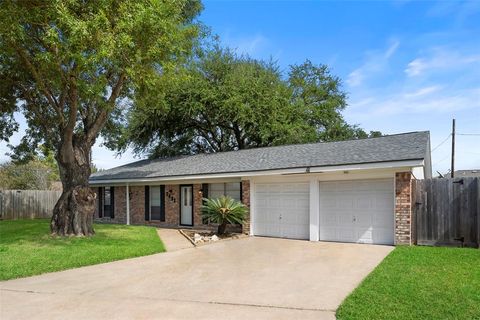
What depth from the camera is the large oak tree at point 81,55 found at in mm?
10188

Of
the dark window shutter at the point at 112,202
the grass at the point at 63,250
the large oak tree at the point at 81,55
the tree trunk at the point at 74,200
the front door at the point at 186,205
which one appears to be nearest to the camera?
the grass at the point at 63,250

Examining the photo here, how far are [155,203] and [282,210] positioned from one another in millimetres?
7465

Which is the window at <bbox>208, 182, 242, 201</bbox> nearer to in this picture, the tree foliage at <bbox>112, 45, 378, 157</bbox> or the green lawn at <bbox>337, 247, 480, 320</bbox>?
the tree foliage at <bbox>112, 45, 378, 157</bbox>

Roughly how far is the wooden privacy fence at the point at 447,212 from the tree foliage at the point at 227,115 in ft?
44.1

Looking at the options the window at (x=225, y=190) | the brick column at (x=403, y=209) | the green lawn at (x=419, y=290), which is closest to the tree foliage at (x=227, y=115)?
the window at (x=225, y=190)

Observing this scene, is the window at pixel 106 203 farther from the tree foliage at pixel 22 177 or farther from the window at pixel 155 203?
the tree foliage at pixel 22 177

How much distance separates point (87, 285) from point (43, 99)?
38.2 feet

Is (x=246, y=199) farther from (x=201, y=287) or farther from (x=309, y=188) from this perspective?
(x=201, y=287)

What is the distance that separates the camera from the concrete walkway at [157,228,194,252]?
484 inches

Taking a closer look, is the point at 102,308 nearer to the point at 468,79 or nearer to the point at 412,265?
the point at 412,265

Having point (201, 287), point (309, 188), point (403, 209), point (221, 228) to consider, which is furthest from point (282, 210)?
point (201, 287)

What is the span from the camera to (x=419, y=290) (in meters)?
6.54

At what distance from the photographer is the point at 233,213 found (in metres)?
14.3

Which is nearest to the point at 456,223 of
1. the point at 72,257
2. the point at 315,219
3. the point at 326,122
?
the point at 315,219
